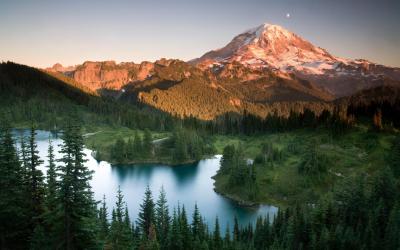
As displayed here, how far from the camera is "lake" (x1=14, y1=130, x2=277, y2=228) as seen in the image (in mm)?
117125

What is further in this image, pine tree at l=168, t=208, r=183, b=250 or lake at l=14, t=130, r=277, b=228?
lake at l=14, t=130, r=277, b=228

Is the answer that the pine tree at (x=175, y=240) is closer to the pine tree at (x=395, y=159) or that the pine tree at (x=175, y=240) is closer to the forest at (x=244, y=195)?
the forest at (x=244, y=195)

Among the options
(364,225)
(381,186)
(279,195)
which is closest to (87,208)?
(364,225)

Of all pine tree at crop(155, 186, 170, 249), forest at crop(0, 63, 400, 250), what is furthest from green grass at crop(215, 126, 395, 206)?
pine tree at crop(155, 186, 170, 249)

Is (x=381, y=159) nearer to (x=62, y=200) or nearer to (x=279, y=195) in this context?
(x=279, y=195)

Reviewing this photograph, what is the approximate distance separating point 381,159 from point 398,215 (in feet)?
236

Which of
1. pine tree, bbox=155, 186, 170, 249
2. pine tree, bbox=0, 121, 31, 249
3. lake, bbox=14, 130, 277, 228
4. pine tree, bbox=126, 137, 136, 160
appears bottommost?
lake, bbox=14, 130, 277, 228

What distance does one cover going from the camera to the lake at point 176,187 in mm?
117125

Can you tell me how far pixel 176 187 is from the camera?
148 m

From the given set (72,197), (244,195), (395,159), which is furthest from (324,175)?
(72,197)

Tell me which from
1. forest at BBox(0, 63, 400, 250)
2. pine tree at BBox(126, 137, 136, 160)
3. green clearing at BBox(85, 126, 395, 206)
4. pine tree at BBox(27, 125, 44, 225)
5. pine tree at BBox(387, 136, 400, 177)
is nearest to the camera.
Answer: forest at BBox(0, 63, 400, 250)

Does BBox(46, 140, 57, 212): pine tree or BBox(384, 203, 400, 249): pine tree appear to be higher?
BBox(46, 140, 57, 212): pine tree

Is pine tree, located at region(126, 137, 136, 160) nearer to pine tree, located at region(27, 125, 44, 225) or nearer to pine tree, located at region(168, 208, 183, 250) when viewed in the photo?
pine tree, located at region(168, 208, 183, 250)

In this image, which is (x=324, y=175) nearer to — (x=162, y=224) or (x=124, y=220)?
(x=162, y=224)
